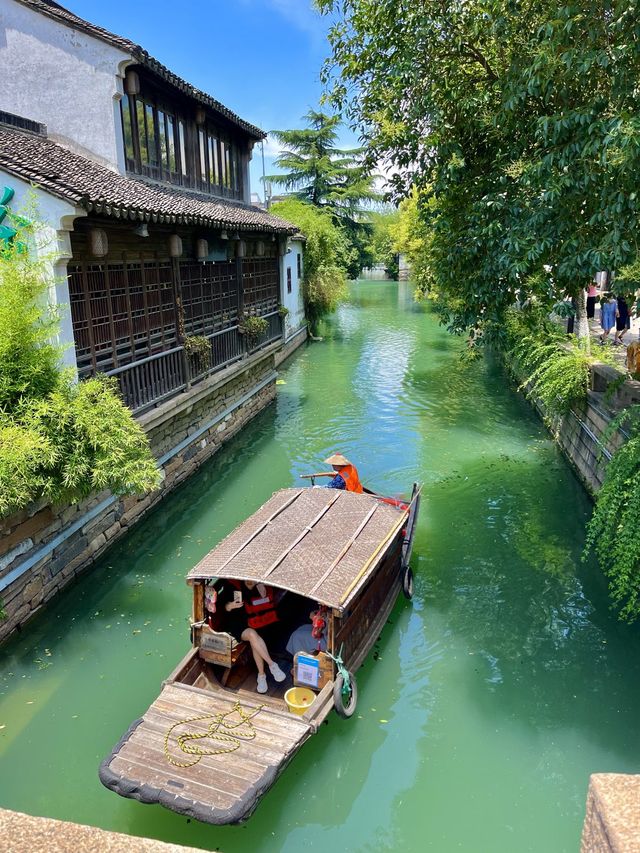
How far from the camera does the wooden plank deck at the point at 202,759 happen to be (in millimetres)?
4816

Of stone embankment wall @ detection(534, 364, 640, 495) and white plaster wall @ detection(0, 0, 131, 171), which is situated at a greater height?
white plaster wall @ detection(0, 0, 131, 171)

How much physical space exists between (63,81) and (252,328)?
6642 millimetres

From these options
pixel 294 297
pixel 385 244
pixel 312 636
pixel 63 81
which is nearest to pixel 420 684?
pixel 312 636

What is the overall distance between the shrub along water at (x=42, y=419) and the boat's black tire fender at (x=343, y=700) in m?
3.73

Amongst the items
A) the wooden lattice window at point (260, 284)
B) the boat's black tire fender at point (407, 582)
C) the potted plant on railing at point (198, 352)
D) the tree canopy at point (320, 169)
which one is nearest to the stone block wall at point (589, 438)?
the boat's black tire fender at point (407, 582)

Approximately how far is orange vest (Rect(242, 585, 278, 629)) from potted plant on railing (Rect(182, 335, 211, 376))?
6.53 metres

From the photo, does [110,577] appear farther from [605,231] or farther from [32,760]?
[605,231]

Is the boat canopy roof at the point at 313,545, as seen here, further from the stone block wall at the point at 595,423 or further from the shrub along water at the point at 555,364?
the shrub along water at the point at 555,364

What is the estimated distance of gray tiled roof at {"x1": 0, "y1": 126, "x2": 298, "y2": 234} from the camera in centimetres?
804

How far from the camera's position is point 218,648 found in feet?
21.2

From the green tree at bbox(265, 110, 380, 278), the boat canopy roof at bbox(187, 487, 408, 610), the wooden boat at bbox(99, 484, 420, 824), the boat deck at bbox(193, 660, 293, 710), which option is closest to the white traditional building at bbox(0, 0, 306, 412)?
the boat canopy roof at bbox(187, 487, 408, 610)

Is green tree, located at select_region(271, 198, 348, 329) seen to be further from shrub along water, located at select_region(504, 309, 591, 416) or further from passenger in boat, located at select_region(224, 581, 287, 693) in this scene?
passenger in boat, located at select_region(224, 581, 287, 693)

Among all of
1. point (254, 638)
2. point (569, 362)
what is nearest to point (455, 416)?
point (569, 362)

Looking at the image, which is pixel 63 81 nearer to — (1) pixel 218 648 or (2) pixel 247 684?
(1) pixel 218 648
